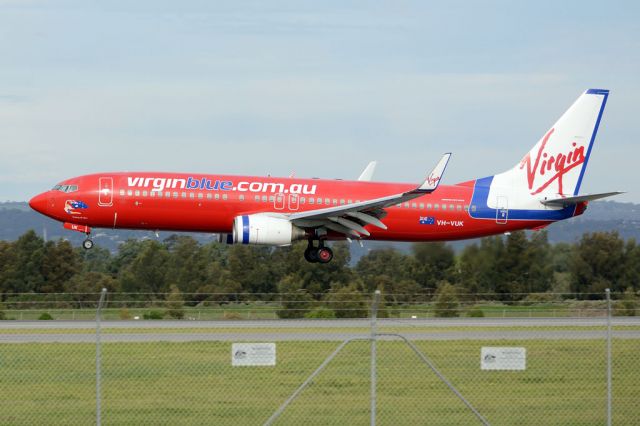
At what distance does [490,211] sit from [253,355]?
90.8 ft

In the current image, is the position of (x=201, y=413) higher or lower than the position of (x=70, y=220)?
lower

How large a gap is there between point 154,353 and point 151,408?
490cm

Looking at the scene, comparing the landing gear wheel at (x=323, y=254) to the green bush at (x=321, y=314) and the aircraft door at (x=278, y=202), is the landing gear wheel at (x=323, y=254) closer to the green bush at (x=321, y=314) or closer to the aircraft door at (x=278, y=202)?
the aircraft door at (x=278, y=202)

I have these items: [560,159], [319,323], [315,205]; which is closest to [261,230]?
[315,205]

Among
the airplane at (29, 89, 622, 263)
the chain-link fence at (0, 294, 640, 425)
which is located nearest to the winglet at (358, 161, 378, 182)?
the airplane at (29, 89, 622, 263)

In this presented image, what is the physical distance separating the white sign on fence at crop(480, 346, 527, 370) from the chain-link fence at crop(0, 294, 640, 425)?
20 millimetres

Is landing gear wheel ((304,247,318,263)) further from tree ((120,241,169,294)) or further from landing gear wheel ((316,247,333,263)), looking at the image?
tree ((120,241,169,294))

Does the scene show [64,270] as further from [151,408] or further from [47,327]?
[151,408]

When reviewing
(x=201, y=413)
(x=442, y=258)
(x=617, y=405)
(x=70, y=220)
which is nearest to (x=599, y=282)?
(x=442, y=258)

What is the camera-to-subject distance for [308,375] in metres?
19.8

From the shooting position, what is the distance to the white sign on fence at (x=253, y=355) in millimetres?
14664

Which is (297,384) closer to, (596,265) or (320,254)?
(320,254)

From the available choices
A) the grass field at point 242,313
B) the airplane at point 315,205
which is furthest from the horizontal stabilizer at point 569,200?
the grass field at point 242,313

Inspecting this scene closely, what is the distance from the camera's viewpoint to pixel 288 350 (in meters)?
22.0
